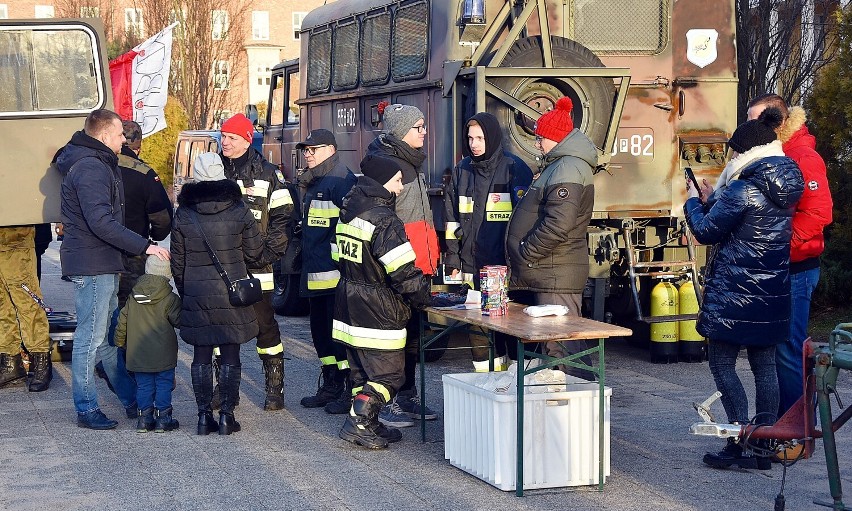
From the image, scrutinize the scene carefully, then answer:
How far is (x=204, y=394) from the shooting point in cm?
816

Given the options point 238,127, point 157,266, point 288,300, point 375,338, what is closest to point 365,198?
point 375,338

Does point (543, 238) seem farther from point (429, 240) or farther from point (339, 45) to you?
point (339, 45)

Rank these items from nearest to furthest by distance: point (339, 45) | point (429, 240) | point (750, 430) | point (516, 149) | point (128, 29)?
1. point (750, 430)
2. point (429, 240)
3. point (516, 149)
4. point (339, 45)
5. point (128, 29)

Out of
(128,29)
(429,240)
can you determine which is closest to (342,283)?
(429,240)

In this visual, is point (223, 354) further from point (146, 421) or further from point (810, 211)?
point (810, 211)

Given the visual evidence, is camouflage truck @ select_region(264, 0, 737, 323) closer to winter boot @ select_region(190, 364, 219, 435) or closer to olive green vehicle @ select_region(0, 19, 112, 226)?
olive green vehicle @ select_region(0, 19, 112, 226)

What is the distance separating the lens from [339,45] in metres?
13.7

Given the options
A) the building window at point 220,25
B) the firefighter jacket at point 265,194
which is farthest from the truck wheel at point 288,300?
the building window at point 220,25

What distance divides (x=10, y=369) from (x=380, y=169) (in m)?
3.82

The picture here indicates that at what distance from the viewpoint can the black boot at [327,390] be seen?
9062 millimetres

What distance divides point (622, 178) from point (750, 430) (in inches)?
188

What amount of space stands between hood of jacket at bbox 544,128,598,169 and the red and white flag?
7629 millimetres

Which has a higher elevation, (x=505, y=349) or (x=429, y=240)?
(x=429, y=240)

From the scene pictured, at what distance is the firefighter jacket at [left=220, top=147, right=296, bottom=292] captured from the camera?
29.1 ft
